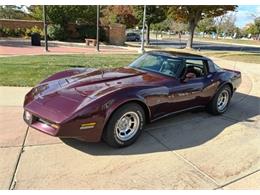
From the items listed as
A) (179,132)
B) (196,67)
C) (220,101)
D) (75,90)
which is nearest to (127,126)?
(75,90)

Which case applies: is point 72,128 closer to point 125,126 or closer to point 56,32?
point 125,126

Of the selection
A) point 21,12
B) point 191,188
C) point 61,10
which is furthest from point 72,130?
point 21,12

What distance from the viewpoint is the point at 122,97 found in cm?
376

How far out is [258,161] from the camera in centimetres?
389

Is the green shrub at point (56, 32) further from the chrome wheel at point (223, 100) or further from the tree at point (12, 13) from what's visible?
the chrome wheel at point (223, 100)

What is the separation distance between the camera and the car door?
182 inches

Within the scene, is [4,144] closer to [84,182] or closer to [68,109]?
[68,109]

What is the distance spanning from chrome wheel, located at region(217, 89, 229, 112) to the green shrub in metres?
23.0

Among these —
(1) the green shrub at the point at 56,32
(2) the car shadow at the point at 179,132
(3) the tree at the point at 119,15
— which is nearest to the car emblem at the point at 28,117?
(2) the car shadow at the point at 179,132

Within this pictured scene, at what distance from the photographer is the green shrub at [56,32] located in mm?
26312

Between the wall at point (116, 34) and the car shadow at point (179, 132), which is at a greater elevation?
the wall at point (116, 34)

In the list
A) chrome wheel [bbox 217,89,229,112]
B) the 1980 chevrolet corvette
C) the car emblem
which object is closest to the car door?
the 1980 chevrolet corvette

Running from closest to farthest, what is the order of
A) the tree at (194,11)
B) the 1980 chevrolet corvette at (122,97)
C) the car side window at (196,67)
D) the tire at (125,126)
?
the 1980 chevrolet corvette at (122,97) → the tire at (125,126) → the car side window at (196,67) → the tree at (194,11)

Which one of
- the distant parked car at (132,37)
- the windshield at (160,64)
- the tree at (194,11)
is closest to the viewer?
the windshield at (160,64)
